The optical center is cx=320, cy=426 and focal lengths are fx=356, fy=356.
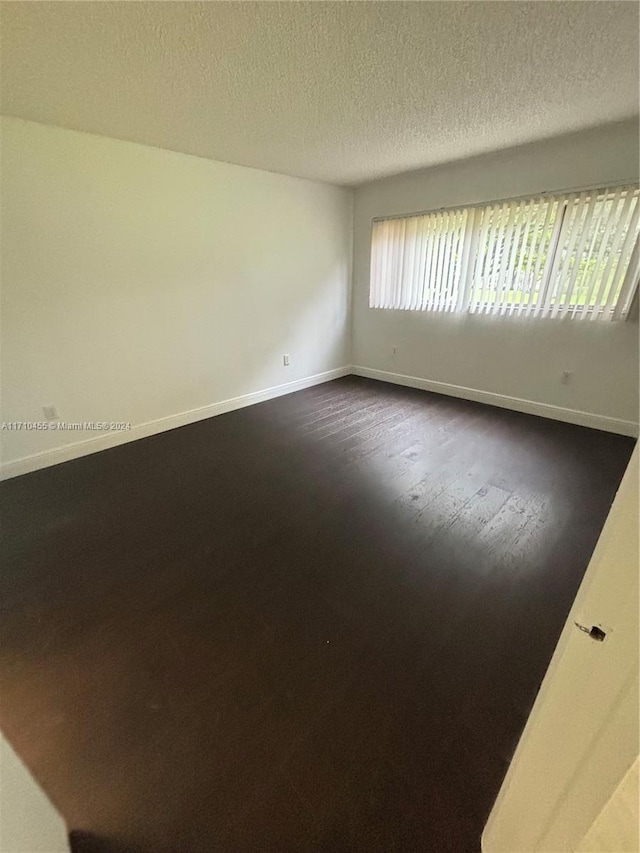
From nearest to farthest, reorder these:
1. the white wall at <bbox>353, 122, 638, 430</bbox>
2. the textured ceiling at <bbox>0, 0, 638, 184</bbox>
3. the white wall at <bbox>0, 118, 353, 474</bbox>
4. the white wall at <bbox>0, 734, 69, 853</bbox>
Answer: the white wall at <bbox>0, 734, 69, 853</bbox>, the textured ceiling at <bbox>0, 0, 638, 184</bbox>, the white wall at <bbox>0, 118, 353, 474</bbox>, the white wall at <bbox>353, 122, 638, 430</bbox>

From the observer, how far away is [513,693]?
1251 millimetres

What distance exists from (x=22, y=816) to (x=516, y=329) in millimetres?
4083

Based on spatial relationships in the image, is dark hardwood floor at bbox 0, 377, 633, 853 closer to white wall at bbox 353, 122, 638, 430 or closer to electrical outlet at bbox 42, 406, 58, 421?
electrical outlet at bbox 42, 406, 58, 421

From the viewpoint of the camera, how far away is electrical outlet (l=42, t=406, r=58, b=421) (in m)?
2.61

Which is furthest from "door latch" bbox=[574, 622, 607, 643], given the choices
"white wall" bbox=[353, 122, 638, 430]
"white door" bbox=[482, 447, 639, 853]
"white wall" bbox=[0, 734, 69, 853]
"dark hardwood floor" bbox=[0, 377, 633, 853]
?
"white wall" bbox=[353, 122, 638, 430]

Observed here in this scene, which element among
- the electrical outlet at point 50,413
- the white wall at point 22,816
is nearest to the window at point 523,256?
the electrical outlet at point 50,413

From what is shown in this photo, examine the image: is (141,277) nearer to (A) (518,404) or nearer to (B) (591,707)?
(B) (591,707)

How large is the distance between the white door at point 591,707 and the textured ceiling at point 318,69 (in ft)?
6.20

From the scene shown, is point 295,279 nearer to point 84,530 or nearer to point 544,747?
point 84,530

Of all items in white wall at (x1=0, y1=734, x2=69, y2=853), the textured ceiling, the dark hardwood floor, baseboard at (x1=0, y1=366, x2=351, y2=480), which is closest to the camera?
white wall at (x1=0, y1=734, x2=69, y2=853)

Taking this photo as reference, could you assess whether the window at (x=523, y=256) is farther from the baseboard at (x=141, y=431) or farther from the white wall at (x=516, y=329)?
the baseboard at (x=141, y=431)

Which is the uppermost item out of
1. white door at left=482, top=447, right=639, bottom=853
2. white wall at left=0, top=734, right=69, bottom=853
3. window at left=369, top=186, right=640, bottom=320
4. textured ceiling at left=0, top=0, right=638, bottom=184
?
textured ceiling at left=0, top=0, right=638, bottom=184

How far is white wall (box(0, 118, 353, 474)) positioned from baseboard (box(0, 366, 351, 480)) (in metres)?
0.03

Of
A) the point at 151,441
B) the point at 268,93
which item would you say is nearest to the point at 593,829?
the point at 268,93
